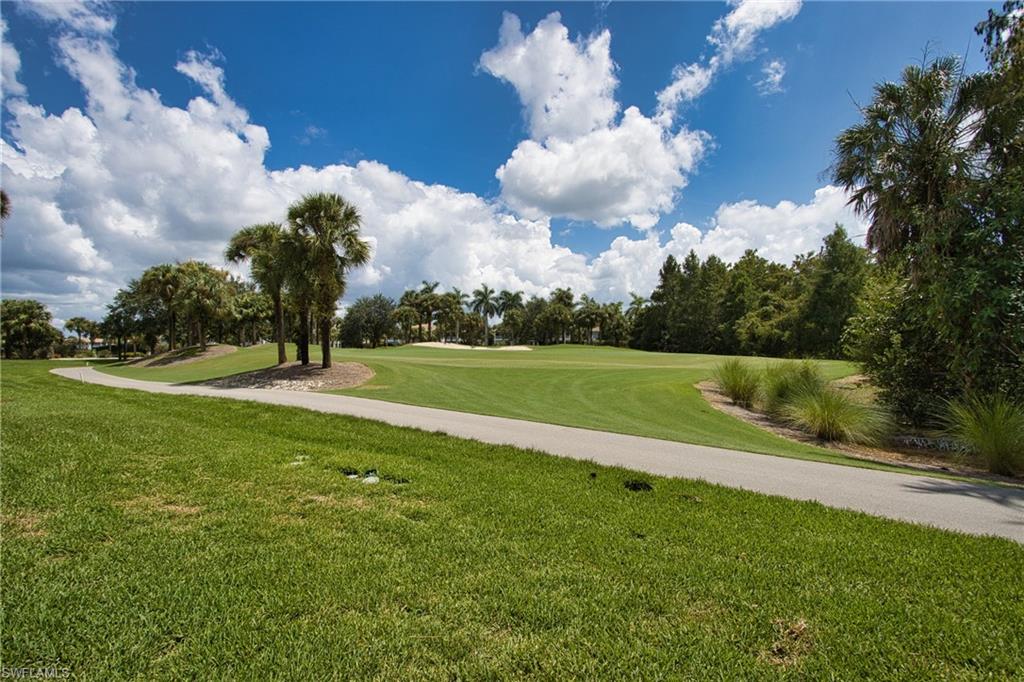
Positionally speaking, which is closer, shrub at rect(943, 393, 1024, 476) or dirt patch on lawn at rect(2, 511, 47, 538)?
dirt patch on lawn at rect(2, 511, 47, 538)

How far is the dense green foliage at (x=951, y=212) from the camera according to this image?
31.2 feet

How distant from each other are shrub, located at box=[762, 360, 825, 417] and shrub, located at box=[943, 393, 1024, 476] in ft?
14.3

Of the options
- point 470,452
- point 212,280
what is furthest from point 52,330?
point 470,452

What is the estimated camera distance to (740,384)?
1639 centimetres

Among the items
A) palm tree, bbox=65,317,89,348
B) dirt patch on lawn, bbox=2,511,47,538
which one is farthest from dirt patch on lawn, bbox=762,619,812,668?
palm tree, bbox=65,317,89,348

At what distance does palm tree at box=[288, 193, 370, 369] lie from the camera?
797 inches

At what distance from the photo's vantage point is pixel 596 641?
98.3 inches

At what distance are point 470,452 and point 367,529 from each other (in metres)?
3.06

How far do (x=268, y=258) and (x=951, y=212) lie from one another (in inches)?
1071

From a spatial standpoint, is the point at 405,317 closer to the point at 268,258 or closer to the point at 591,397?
the point at 268,258

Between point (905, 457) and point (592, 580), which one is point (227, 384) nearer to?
point (592, 580)

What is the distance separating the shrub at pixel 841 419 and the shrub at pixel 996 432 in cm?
204

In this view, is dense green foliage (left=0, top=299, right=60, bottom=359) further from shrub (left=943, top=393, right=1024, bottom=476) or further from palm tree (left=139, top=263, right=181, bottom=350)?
shrub (left=943, top=393, right=1024, bottom=476)

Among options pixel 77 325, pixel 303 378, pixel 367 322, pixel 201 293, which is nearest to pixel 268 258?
pixel 303 378
